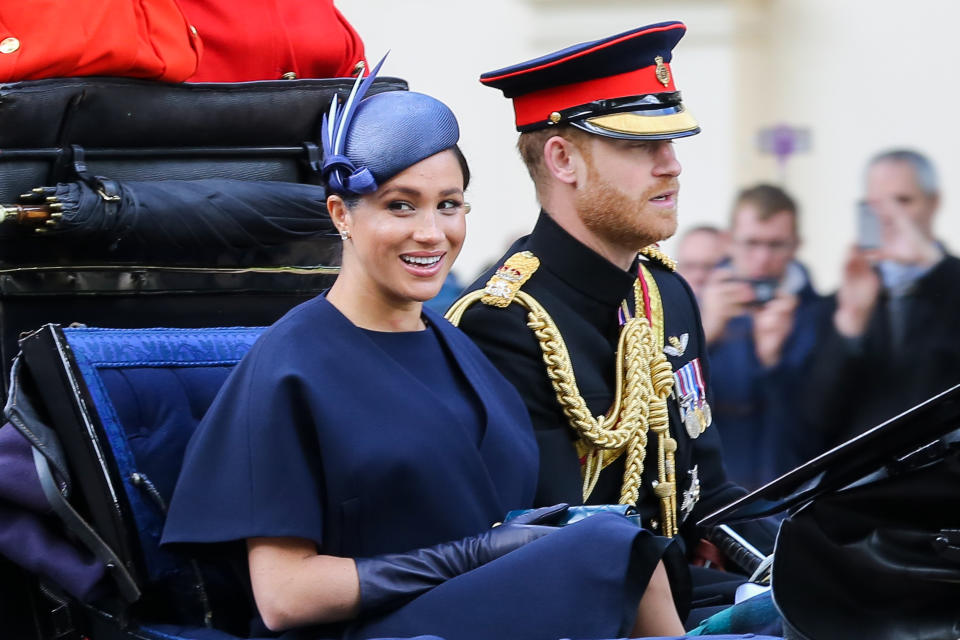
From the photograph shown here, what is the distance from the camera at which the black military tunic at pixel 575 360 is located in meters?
3.08

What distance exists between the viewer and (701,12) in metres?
5.75

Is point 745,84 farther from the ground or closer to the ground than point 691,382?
farther from the ground

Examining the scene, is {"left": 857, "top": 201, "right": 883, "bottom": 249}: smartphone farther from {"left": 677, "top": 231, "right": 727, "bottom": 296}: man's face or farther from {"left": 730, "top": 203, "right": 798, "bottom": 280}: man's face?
{"left": 677, "top": 231, "right": 727, "bottom": 296}: man's face

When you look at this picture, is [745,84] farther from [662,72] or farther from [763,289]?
[662,72]

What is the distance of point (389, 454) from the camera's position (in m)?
2.53

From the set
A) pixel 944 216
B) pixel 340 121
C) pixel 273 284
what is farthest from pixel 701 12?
pixel 340 121

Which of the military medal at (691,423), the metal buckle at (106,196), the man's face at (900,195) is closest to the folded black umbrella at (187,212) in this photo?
the metal buckle at (106,196)

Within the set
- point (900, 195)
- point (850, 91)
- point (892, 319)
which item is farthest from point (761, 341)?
point (850, 91)

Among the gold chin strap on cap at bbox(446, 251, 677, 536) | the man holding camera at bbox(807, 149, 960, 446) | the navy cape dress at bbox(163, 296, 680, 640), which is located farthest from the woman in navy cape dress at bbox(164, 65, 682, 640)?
the man holding camera at bbox(807, 149, 960, 446)

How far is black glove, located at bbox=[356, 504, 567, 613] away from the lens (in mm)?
2482

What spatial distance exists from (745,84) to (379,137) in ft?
10.6

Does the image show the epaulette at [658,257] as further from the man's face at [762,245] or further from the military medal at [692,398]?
the man's face at [762,245]

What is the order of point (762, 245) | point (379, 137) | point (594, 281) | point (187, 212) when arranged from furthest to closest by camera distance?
point (762, 245) → point (594, 281) → point (187, 212) → point (379, 137)

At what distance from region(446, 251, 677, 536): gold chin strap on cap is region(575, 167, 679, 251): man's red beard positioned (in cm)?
16
